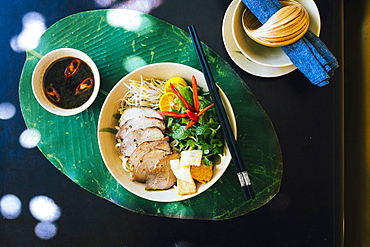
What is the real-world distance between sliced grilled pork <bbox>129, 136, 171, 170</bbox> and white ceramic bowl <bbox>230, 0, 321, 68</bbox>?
20.2 inches

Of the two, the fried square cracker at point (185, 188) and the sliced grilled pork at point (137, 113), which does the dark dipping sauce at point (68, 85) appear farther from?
the fried square cracker at point (185, 188)

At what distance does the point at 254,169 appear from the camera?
1.54 meters

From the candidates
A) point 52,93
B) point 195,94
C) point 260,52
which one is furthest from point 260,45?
point 52,93

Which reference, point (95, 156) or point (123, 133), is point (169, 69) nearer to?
point (123, 133)

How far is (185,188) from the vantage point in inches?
52.5

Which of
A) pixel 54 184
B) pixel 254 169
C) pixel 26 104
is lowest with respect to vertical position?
pixel 254 169

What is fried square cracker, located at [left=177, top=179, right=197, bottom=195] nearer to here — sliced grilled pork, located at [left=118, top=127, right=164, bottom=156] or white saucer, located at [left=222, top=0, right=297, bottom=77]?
sliced grilled pork, located at [left=118, top=127, right=164, bottom=156]

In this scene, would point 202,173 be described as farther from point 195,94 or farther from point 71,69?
point 71,69

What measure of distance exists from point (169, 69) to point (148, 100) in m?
0.17

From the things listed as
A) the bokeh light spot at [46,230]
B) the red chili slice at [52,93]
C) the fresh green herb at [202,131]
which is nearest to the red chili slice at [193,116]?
the fresh green herb at [202,131]

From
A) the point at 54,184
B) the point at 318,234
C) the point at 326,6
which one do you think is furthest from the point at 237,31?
the point at 54,184

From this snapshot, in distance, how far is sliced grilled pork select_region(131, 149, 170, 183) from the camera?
139cm

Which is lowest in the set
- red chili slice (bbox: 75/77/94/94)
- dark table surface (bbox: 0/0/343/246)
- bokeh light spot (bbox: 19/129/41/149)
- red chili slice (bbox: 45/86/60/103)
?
dark table surface (bbox: 0/0/343/246)

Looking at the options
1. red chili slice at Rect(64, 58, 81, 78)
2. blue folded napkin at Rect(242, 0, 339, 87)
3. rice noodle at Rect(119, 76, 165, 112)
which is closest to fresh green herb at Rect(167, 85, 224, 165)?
rice noodle at Rect(119, 76, 165, 112)
